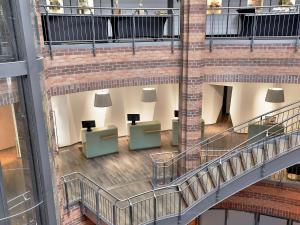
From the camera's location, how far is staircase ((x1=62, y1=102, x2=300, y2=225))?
25.0 ft

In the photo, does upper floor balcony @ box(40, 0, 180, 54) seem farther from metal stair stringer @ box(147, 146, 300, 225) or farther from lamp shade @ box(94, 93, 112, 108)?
metal stair stringer @ box(147, 146, 300, 225)

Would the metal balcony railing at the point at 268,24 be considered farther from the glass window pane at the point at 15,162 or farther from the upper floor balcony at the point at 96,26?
the glass window pane at the point at 15,162

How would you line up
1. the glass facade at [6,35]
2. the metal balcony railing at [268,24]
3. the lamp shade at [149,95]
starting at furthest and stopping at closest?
the lamp shade at [149,95] → the metal balcony railing at [268,24] → the glass facade at [6,35]

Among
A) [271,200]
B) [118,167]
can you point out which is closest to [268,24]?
[271,200]

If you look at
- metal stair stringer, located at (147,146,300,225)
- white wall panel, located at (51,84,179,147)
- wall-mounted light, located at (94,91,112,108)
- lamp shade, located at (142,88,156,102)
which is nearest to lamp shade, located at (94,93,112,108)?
wall-mounted light, located at (94,91,112,108)

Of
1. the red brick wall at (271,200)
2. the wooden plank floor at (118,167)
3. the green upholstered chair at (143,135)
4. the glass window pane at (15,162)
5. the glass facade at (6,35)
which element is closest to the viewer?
the glass facade at (6,35)

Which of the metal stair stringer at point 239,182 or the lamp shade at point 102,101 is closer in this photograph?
the metal stair stringer at point 239,182

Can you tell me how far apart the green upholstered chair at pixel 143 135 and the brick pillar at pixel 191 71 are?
3.09m

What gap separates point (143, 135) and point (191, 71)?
14.4 ft

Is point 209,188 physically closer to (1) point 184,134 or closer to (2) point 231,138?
(1) point 184,134

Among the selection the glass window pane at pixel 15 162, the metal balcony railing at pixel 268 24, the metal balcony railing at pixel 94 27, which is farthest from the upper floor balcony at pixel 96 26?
the glass window pane at pixel 15 162

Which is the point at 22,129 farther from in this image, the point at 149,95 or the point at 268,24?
the point at 149,95

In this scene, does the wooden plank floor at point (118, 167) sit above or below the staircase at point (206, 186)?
below

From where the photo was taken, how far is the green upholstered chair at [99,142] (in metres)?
11.5
